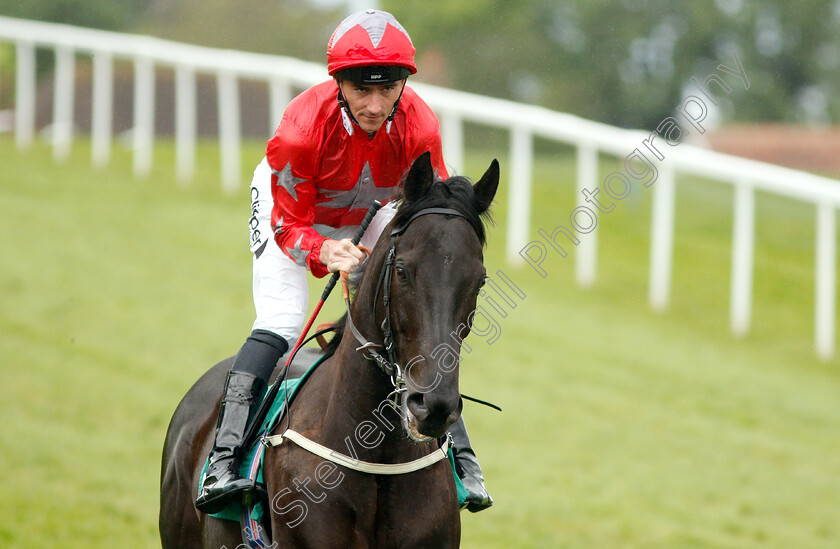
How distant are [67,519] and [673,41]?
102 feet

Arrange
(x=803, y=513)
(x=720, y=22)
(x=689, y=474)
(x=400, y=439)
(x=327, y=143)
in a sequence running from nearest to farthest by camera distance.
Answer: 1. (x=400, y=439)
2. (x=327, y=143)
3. (x=803, y=513)
4. (x=689, y=474)
5. (x=720, y=22)

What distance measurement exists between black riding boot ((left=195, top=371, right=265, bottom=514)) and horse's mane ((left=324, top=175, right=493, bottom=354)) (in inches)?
39.9

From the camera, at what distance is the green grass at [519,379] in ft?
25.0

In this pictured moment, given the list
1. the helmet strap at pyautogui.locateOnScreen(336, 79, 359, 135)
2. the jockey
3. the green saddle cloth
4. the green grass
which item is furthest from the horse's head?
the green grass

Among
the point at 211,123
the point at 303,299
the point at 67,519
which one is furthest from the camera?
the point at 211,123

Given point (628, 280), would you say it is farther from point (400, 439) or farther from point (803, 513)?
point (400, 439)

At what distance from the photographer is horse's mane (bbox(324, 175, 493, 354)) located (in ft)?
10.2

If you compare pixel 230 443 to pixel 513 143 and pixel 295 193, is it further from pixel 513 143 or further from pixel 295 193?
pixel 513 143

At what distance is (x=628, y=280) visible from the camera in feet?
44.7

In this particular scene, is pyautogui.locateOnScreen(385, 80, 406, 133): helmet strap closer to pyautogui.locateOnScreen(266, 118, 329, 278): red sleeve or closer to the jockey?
the jockey

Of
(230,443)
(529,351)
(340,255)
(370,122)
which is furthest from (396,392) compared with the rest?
(529,351)

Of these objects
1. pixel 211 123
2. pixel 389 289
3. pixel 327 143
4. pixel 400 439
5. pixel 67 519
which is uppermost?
pixel 211 123

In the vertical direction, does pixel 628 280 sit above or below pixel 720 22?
below

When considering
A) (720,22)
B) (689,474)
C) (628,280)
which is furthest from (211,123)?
(720,22)
